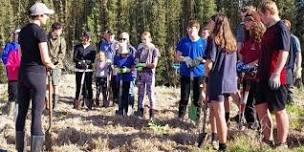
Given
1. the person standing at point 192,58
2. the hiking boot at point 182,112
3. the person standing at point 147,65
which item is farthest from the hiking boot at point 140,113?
the person standing at point 192,58

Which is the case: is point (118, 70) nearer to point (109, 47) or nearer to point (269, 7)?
point (109, 47)

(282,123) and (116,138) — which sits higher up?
(282,123)

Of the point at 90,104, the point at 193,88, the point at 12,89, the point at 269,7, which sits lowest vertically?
the point at 90,104

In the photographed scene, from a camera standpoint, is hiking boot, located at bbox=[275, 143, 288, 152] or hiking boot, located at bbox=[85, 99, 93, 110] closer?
hiking boot, located at bbox=[275, 143, 288, 152]

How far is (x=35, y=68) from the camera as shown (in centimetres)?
697

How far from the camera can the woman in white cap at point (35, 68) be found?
272 inches

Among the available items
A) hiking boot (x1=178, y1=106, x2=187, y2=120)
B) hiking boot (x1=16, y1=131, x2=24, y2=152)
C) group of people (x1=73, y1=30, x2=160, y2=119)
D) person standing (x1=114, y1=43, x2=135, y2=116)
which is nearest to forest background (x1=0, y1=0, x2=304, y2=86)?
group of people (x1=73, y1=30, x2=160, y2=119)

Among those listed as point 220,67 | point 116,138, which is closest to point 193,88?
point 116,138

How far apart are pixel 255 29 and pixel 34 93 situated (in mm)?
3533

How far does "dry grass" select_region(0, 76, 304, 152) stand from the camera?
7.67m

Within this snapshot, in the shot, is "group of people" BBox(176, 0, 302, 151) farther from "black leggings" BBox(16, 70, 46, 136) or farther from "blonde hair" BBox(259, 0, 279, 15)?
"black leggings" BBox(16, 70, 46, 136)

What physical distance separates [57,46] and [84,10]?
6095 centimetres

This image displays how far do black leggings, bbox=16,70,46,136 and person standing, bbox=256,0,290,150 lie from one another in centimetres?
288

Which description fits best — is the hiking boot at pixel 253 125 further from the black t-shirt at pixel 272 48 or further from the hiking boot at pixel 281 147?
the black t-shirt at pixel 272 48
